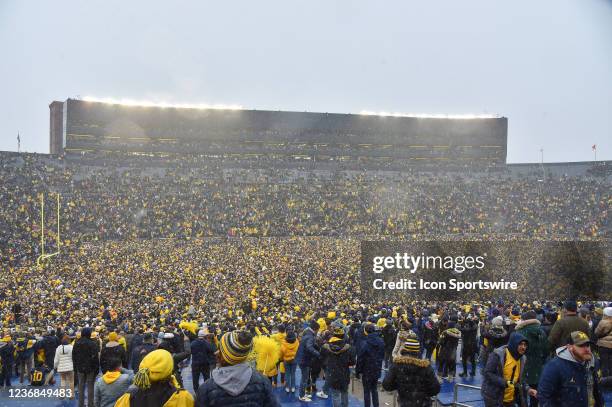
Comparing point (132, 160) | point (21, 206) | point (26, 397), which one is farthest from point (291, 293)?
point (132, 160)

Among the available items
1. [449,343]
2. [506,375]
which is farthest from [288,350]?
[506,375]

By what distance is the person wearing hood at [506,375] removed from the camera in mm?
6012

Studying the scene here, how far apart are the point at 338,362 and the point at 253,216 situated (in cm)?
4109

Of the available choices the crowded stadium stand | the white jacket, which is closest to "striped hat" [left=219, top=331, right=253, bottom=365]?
the white jacket

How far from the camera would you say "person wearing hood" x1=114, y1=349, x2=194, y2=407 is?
3900 mm

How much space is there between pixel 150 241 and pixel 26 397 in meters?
31.2

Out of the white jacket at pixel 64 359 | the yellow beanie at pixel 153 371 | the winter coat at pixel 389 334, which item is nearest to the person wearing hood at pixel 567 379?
the yellow beanie at pixel 153 371

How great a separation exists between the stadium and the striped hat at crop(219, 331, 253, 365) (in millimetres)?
3336

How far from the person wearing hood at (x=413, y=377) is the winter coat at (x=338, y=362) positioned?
2.33m

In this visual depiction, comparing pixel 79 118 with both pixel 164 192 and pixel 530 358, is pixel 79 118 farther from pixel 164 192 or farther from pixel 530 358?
pixel 530 358

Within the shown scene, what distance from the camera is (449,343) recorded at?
10500 mm

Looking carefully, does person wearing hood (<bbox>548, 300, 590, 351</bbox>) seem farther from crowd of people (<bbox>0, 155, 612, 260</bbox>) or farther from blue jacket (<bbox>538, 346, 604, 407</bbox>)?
crowd of people (<bbox>0, 155, 612, 260</bbox>)

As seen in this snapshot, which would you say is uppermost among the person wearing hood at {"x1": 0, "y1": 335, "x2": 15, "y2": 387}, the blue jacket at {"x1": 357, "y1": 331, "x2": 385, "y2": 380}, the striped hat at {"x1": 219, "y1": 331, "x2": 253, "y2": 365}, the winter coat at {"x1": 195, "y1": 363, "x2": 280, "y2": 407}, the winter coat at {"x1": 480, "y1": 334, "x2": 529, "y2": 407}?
the striped hat at {"x1": 219, "y1": 331, "x2": 253, "y2": 365}

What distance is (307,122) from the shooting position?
2623 inches
